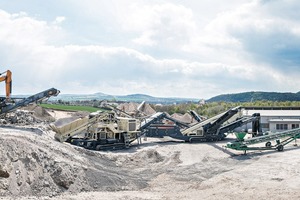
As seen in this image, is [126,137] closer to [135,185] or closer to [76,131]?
[76,131]

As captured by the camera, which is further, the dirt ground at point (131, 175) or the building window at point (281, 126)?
the building window at point (281, 126)

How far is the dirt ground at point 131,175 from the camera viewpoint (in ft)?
41.0

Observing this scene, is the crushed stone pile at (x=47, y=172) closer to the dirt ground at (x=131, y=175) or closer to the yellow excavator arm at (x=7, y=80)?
A: the dirt ground at (x=131, y=175)

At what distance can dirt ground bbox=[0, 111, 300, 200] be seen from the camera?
1248 cm

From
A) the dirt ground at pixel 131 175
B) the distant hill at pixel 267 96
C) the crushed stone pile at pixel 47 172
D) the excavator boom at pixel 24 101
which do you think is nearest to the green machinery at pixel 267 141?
the dirt ground at pixel 131 175

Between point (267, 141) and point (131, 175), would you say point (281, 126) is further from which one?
point (131, 175)

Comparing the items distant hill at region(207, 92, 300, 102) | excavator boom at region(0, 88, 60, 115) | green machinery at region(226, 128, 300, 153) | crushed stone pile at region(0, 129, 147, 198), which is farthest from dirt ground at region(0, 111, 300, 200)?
distant hill at region(207, 92, 300, 102)

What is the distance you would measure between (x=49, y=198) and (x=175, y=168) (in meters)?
7.25

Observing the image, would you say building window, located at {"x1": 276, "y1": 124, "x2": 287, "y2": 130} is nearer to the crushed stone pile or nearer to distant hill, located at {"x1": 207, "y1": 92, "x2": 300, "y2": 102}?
the crushed stone pile

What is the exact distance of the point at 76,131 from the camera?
2173 centimetres

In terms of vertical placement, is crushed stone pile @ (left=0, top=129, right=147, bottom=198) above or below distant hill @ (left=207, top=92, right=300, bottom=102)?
below

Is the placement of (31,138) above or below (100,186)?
above

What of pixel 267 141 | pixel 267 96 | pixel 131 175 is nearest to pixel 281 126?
pixel 267 141

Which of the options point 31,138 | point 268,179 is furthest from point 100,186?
point 268,179
